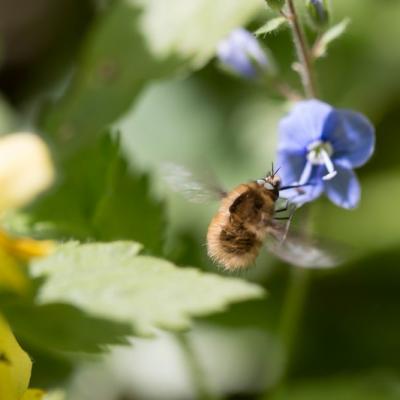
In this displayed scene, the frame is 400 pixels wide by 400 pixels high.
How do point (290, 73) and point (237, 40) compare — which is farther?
point (290, 73)

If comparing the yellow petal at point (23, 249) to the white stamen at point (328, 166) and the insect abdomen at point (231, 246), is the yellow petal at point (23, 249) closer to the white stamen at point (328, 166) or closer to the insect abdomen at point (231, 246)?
the insect abdomen at point (231, 246)

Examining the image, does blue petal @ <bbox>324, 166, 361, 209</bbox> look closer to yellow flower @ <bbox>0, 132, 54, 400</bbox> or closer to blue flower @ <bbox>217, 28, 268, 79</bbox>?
blue flower @ <bbox>217, 28, 268, 79</bbox>

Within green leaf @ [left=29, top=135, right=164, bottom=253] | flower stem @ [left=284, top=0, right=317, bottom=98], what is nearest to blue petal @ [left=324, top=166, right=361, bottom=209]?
flower stem @ [left=284, top=0, right=317, bottom=98]

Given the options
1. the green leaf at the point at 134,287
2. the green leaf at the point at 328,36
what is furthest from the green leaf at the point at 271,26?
the green leaf at the point at 134,287

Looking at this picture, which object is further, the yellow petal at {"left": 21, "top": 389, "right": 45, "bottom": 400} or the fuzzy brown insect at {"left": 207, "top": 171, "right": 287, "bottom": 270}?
the fuzzy brown insect at {"left": 207, "top": 171, "right": 287, "bottom": 270}

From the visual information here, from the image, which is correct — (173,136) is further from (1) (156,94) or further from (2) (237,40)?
(2) (237,40)

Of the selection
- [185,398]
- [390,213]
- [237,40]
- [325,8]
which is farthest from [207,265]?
[325,8]

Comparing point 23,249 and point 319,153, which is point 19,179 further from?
point 319,153
